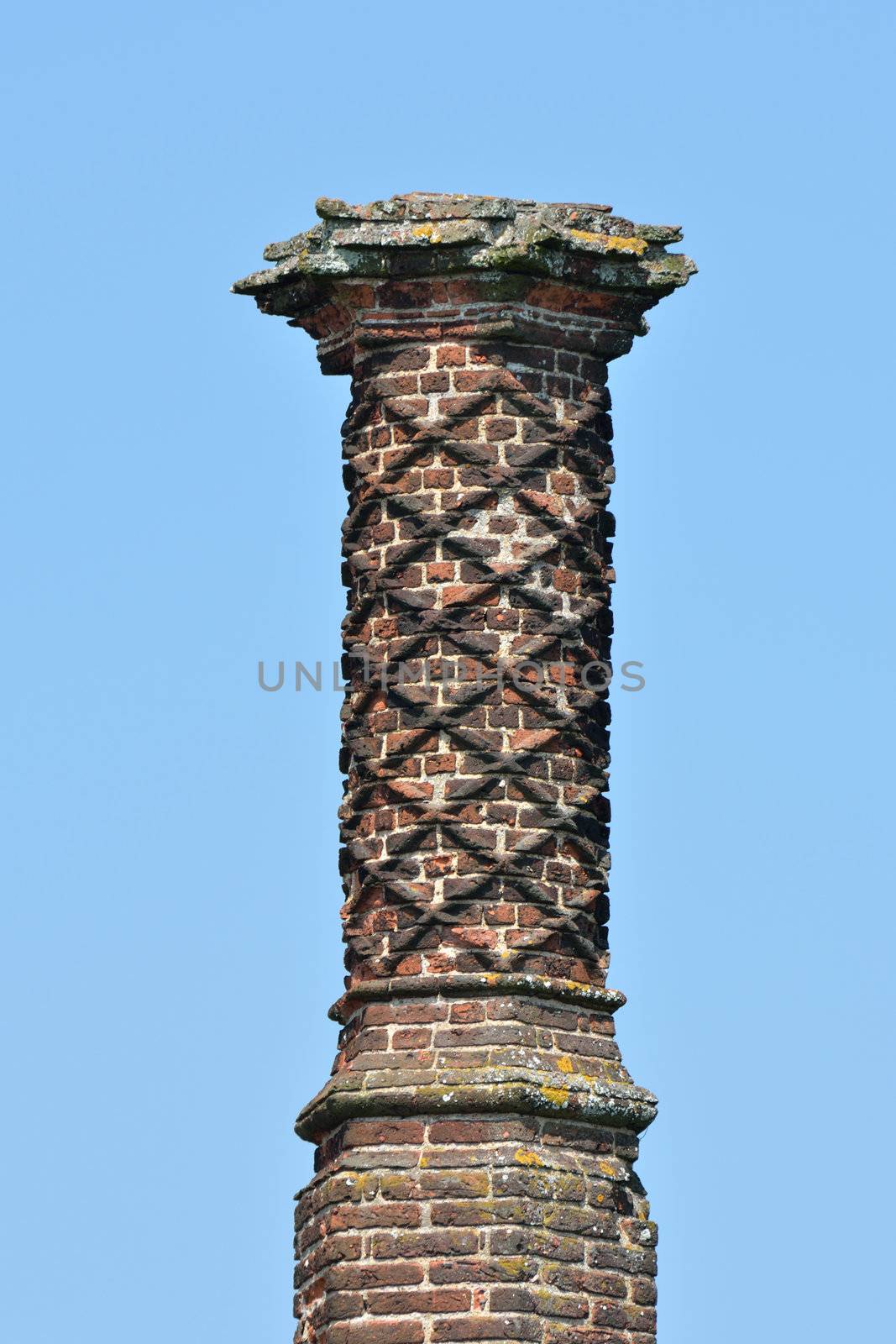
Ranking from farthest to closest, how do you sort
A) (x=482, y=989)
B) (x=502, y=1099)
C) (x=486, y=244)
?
(x=486, y=244)
(x=482, y=989)
(x=502, y=1099)

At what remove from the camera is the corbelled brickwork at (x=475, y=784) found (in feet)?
60.4

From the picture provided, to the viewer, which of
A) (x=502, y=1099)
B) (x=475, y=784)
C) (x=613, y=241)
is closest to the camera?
(x=502, y=1099)

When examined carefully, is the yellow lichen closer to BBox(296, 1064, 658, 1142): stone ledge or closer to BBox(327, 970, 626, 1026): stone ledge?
BBox(327, 970, 626, 1026): stone ledge

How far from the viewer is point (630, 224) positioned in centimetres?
1969

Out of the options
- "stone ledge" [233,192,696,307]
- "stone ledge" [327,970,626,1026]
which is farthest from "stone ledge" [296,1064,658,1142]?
"stone ledge" [233,192,696,307]

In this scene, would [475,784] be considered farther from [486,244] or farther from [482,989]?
[486,244]

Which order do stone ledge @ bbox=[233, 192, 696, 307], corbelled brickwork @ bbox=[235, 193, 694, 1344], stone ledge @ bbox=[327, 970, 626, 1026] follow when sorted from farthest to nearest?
stone ledge @ bbox=[233, 192, 696, 307] < stone ledge @ bbox=[327, 970, 626, 1026] < corbelled brickwork @ bbox=[235, 193, 694, 1344]

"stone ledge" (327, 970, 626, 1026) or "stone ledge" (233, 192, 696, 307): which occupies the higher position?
"stone ledge" (233, 192, 696, 307)

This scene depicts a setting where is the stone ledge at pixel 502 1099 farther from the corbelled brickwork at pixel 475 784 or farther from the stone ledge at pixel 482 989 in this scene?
the stone ledge at pixel 482 989

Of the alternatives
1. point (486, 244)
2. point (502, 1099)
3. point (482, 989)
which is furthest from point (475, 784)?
point (486, 244)

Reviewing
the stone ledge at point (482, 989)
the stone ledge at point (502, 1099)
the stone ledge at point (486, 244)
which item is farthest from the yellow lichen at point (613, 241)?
the stone ledge at point (502, 1099)

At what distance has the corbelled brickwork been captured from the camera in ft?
60.4

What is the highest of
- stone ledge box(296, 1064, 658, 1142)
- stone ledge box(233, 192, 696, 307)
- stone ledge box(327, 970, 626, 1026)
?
stone ledge box(233, 192, 696, 307)

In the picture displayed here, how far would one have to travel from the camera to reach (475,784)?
19.0 meters
